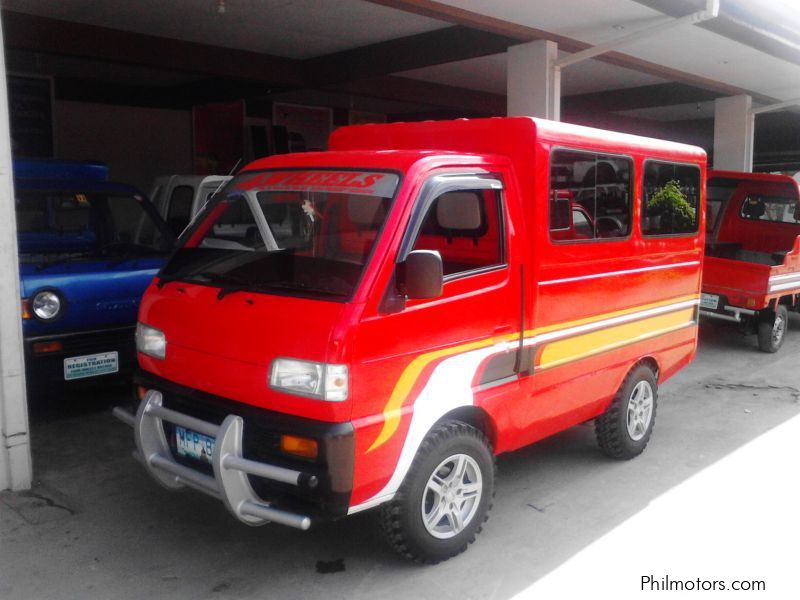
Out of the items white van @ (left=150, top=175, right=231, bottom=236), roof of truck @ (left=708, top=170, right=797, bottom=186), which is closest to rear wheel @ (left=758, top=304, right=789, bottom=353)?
roof of truck @ (left=708, top=170, right=797, bottom=186)

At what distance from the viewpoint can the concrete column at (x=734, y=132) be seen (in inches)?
554

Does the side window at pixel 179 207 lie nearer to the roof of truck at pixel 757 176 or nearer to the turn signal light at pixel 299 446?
the turn signal light at pixel 299 446

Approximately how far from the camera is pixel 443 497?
3.74 m

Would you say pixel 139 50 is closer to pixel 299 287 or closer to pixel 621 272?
pixel 621 272

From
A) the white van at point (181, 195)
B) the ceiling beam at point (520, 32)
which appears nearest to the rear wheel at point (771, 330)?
the ceiling beam at point (520, 32)

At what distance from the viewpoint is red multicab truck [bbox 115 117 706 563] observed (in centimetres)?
326

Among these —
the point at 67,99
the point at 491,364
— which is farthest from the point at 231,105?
the point at 491,364

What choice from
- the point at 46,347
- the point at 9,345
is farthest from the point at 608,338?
the point at 46,347

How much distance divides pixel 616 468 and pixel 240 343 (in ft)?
9.71

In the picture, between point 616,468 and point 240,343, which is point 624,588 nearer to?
point 616,468

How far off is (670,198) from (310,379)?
3409 mm

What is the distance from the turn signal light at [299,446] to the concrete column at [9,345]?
2.08 meters

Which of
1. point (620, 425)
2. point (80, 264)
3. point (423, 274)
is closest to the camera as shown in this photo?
point (423, 274)

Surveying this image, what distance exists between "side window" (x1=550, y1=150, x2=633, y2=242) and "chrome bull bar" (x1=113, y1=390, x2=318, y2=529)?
208 centimetres
